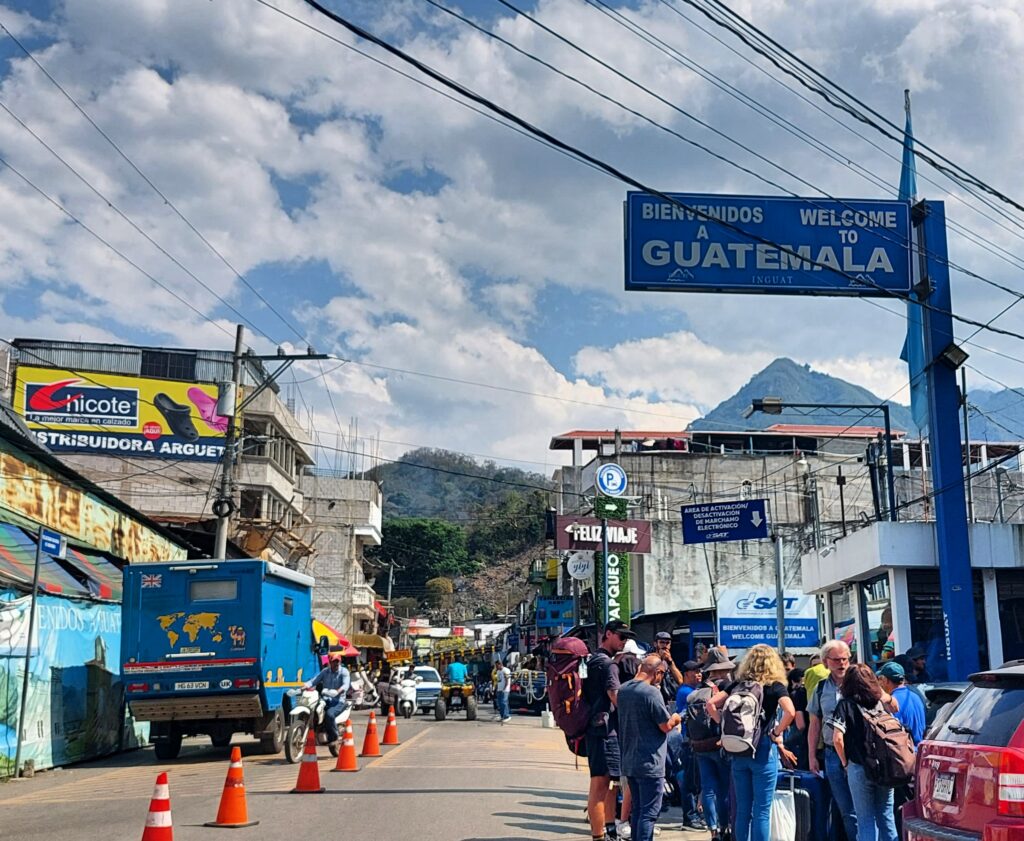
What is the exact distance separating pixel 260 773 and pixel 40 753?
12.0 ft

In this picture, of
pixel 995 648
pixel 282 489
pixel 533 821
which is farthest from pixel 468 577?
pixel 533 821

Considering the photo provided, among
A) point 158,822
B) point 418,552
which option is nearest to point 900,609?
point 158,822

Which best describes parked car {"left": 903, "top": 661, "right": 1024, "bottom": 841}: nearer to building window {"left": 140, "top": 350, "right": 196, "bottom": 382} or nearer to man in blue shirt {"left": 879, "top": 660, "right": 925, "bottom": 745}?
man in blue shirt {"left": 879, "top": 660, "right": 925, "bottom": 745}

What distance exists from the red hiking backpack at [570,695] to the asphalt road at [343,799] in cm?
135

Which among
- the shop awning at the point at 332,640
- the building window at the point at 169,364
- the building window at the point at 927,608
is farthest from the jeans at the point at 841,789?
the building window at the point at 169,364

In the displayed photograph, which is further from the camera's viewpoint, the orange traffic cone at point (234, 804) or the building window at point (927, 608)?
the building window at point (927, 608)

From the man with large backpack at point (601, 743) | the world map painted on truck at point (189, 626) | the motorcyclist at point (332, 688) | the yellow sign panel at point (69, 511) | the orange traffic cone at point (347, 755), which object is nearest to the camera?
the man with large backpack at point (601, 743)

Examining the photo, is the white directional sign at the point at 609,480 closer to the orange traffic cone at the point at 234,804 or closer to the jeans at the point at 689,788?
the jeans at the point at 689,788

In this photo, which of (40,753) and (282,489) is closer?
(40,753)

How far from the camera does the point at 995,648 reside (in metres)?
22.5

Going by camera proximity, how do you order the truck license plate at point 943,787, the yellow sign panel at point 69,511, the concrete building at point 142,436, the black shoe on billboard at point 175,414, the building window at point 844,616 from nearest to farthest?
the truck license plate at point 943,787, the yellow sign panel at point 69,511, the building window at point 844,616, the concrete building at point 142,436, the black shoe on billboard at point 175,414

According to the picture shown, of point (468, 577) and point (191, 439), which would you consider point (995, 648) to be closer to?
point (191, 439)

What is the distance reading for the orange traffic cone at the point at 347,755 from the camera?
1544 centimetres

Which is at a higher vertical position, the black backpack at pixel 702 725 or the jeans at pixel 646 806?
the black backpack at pixel 702 725
